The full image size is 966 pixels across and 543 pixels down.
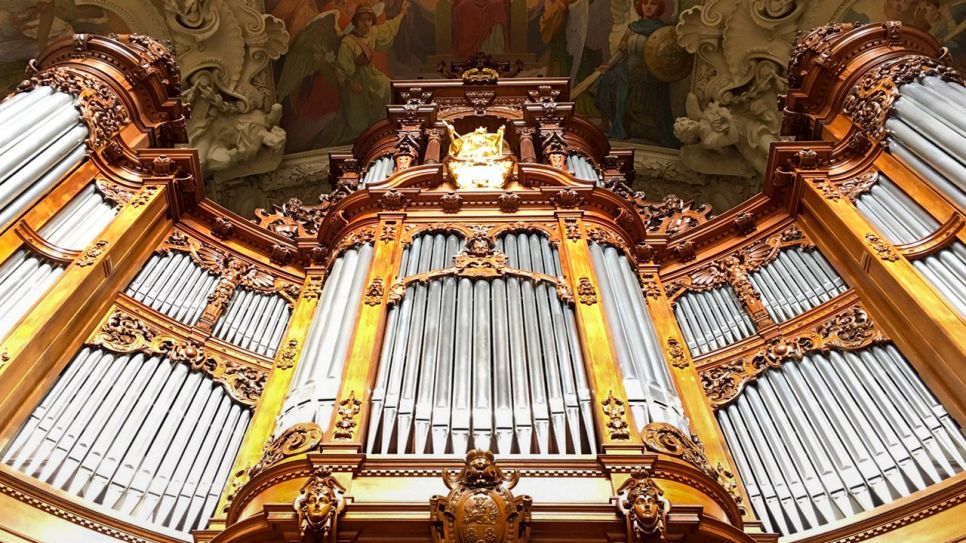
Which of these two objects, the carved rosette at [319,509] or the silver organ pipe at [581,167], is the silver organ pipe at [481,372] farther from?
the silver organ pipe at [581,167]

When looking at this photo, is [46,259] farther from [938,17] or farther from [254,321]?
[938,17]

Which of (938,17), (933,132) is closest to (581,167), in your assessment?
(933,132)

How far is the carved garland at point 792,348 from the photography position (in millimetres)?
8617

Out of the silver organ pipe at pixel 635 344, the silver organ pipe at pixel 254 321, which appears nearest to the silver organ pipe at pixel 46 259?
the silver organ pipe at pixel 254 321

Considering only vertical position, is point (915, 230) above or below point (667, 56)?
below

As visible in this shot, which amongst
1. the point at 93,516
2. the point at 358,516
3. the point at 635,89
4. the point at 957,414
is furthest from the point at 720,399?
the point at 635,89

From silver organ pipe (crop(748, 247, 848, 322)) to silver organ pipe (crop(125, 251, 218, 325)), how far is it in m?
6.42

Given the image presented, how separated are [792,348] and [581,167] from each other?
530 cm

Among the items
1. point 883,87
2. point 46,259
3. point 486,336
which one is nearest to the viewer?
point 486,336

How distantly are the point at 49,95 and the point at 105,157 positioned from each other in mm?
960

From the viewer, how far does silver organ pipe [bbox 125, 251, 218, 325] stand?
9.59 meters

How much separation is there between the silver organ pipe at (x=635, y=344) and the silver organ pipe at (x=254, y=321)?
3.69 meters

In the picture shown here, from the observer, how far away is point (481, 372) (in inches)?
285

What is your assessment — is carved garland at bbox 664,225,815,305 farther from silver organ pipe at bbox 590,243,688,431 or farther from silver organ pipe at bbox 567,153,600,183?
silver organ pipe at bbox 567,153,600,183
